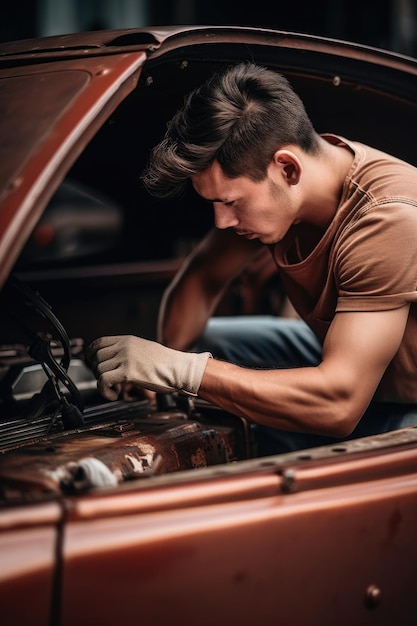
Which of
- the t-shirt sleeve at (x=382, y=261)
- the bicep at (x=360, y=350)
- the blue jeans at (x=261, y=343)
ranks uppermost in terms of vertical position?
the t-shirt sleeve at (x=382, y=261)

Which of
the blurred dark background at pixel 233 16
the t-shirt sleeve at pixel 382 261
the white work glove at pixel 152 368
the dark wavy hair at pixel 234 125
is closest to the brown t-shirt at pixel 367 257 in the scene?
the t-shirt sleeve at pixel 382 261

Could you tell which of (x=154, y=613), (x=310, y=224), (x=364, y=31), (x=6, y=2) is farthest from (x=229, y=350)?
(x=364, y=31)

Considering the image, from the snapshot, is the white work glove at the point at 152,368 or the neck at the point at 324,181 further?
the neck at the point at 324,181

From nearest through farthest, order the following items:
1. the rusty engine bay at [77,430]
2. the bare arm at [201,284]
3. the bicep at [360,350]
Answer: the rusty engine bay at [77,430], the bicep at [360,350], the bare arm at [201,284]

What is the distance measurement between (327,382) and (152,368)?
421mm

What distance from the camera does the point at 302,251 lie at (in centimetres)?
240

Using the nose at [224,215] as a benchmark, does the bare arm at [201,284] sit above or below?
below

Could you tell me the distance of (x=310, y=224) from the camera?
232 cm

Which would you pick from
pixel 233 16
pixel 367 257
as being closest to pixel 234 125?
pixel 367 257

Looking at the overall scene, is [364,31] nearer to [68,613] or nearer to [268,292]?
[268,292]

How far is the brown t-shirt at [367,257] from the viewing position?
1.92m

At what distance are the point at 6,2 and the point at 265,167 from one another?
4.83 meters

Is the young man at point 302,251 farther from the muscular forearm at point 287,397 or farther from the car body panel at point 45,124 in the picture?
the car body panel at point 45,124

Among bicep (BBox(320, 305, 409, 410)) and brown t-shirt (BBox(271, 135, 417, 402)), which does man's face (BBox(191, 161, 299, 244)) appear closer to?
brown t-shirt (BBox(271, 135, 417, 402))
